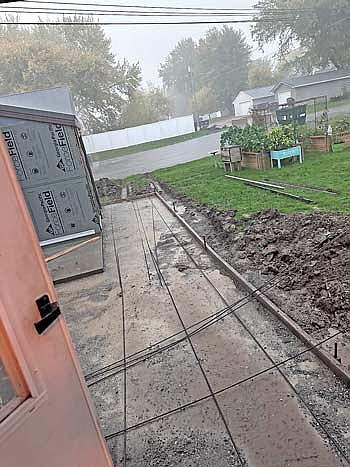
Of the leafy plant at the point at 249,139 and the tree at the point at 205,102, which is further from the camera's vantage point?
the tree at the point at 205,102

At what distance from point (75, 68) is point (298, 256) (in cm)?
2594

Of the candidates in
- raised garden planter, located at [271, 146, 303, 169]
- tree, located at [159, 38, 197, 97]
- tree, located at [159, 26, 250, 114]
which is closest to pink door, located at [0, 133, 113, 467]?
raised garden planter, located at [271, 146, 303, 169]

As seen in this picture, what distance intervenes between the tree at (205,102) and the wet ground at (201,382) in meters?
39.9

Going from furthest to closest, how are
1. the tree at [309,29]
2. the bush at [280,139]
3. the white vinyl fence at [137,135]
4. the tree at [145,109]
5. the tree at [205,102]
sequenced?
1. the tree at [205,102]
2. the tree at [145,109]
3. the white vinyl fence at [137,135]
4. the tree at [309,29]
5. the bush at [280,139]

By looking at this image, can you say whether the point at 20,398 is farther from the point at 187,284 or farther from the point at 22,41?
the point at 22,41

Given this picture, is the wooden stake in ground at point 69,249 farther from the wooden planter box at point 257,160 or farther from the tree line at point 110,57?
the tree line at point 110,57

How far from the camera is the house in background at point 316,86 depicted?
90.8 ft

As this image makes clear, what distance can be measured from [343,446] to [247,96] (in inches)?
1398

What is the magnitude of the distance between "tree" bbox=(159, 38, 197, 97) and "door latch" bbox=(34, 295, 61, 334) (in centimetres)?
5650

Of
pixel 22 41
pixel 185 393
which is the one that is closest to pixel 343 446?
pixel 185 393

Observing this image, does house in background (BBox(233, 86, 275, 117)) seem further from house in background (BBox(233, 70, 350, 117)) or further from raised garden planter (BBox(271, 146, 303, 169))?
raised garden planter (BBox(271, 146, 303, 169))

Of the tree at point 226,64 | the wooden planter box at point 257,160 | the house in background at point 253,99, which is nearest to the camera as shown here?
the wooden planter box at point 257,160

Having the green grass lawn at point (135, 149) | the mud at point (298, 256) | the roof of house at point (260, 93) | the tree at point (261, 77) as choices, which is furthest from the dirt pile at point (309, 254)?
the tree at point (261, 77)

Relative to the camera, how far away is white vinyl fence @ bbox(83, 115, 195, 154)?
1016 inches
